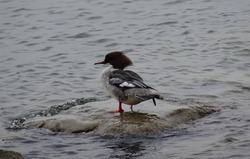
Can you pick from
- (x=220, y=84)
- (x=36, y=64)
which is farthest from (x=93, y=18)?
(x=220, y=84)

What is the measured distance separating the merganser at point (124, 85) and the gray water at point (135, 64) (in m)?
0.72

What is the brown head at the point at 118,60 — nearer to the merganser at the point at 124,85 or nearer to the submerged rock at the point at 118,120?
the merganser at the point at 124,85

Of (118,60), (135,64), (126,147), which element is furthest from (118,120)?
(135,64)

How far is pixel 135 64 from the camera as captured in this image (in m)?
10.2

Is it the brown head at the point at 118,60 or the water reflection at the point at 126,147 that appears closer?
the water reflection at the point at 126,147

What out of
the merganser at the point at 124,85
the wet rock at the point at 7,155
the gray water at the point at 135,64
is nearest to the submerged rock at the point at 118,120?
the gray water at the point at 135,64

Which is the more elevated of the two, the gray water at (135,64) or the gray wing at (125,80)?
the gray wing at (125,80)

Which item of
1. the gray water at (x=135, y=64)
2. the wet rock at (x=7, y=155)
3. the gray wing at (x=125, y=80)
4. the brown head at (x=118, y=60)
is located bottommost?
the gray water at (x=135, y=64)

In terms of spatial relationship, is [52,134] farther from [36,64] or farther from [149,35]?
[149,35]

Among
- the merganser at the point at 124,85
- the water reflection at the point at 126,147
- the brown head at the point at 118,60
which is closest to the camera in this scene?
the water reflection at the point at 126,147

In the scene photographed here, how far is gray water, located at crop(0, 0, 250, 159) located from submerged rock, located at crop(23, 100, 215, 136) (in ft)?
0.50

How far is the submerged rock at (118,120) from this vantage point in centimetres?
636

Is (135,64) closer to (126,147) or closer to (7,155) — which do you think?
(126,147)

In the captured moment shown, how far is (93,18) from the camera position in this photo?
14.1 metres
